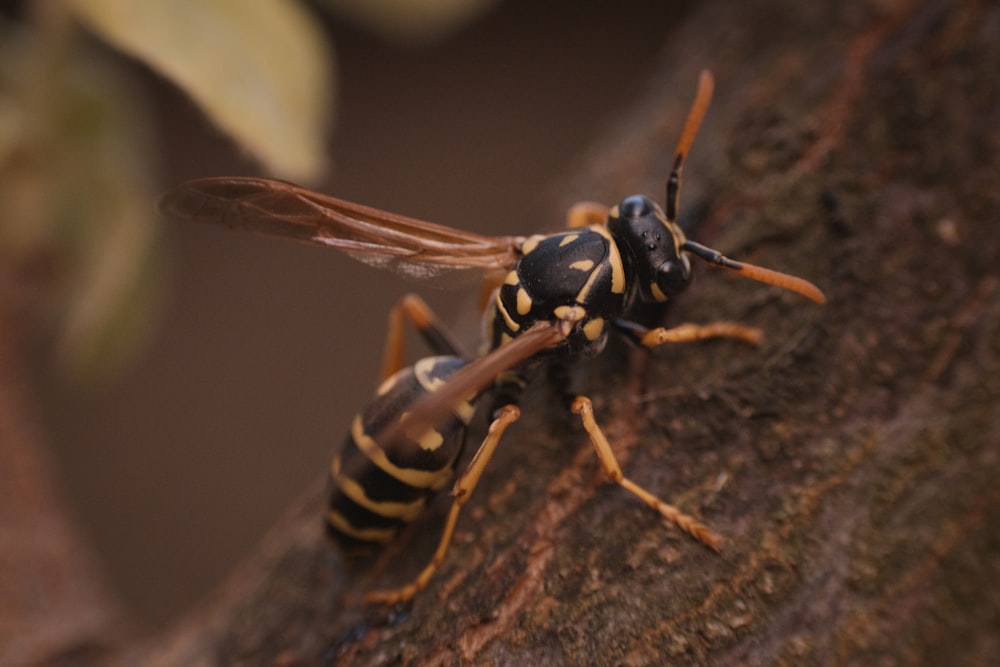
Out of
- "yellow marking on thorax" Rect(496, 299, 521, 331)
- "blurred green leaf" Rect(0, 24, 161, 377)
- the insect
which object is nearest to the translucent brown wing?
the insect

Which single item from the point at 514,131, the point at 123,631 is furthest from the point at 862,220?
the point at 514,131

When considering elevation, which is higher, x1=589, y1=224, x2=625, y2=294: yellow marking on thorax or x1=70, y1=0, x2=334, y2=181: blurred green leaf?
x1=70, y1=0, x2=334, y2=181: blurred green leaf

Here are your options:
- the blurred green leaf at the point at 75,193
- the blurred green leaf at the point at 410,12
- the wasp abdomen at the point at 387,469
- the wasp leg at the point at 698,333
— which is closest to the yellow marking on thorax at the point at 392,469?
the wasp abdomen at the point at 387,469

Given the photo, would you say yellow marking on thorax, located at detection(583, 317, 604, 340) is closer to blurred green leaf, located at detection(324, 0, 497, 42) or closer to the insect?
the insect

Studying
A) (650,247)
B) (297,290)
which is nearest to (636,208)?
(650,247)

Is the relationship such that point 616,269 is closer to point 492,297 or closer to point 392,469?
point 492,297

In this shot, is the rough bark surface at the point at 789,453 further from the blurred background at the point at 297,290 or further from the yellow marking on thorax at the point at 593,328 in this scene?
the blurred background at the point at 297,290
